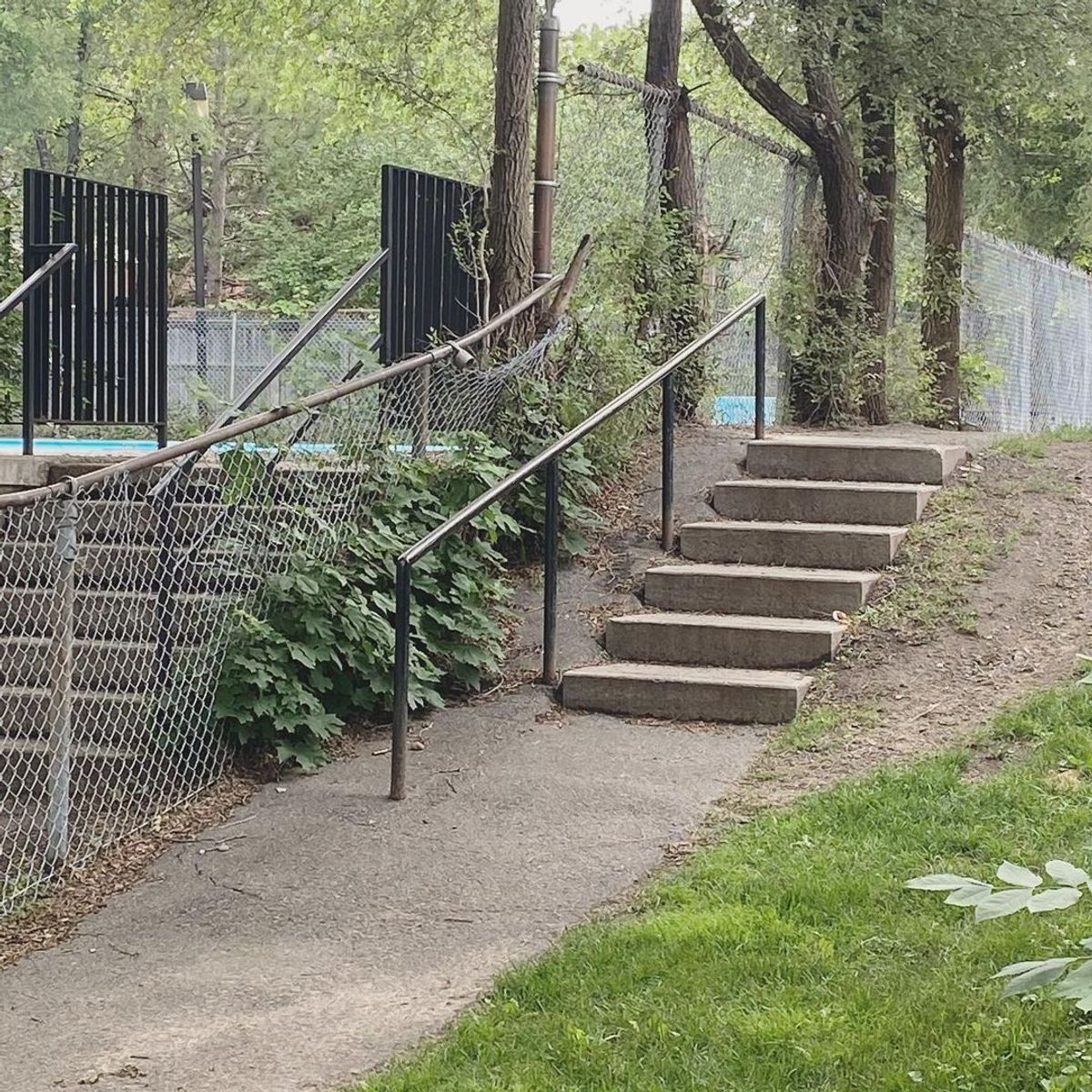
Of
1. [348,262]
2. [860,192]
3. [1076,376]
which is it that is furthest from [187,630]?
[348,262]

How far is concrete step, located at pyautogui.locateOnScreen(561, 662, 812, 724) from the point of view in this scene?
620 cm

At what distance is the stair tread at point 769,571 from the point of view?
7.03 meters

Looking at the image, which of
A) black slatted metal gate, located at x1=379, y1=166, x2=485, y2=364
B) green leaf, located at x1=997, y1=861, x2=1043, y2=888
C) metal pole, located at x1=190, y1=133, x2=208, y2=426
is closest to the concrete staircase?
black slatted metal gate, located at x1=379, y1=166, x2=485, y2=364

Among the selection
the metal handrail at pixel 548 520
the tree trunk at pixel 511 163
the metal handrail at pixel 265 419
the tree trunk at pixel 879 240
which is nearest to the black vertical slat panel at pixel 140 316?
the metal handrail at pixel 265 419

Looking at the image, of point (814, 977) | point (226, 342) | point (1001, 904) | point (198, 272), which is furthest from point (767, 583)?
point (198, 272)

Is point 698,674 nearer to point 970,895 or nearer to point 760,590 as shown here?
point 760,590

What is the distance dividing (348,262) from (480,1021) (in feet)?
98.4

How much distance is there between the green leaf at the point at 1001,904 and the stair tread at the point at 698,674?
4052mm

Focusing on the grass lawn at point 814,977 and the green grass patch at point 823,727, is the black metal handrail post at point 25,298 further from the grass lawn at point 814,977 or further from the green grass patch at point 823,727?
the grass lawn at point 814,977

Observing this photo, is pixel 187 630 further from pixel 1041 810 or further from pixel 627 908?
pixel 1041 810

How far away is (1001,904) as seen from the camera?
2105mm

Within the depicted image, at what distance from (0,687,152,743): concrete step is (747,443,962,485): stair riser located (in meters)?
4.01

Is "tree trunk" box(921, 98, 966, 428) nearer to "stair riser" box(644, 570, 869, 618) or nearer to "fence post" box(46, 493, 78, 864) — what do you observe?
"stair riser" box(644, 570, 869, 618)

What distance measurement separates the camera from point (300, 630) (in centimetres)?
613
